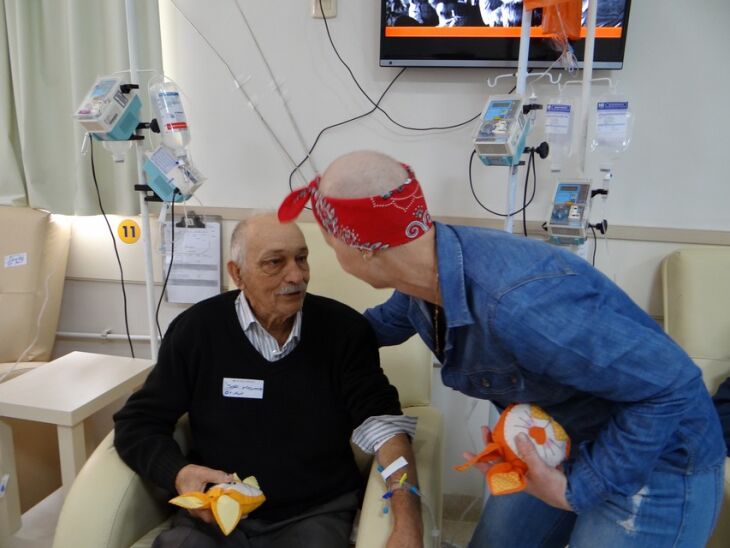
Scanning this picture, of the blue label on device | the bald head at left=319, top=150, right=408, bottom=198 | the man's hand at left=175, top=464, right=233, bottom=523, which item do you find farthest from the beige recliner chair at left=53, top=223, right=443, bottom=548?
the blue label on device

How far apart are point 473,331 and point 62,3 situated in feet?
6.68

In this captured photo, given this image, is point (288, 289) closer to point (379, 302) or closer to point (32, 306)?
point (379, 302)

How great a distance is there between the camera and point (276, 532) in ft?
4.09

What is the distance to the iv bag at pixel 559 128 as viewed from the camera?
166 cm

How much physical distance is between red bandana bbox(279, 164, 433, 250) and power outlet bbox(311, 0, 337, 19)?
1303 mm

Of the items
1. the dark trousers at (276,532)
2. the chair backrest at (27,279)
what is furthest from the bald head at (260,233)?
the chair backrest at (27,279)

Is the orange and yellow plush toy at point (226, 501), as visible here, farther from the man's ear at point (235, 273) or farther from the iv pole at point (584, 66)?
the iv pole at point (584, 66)

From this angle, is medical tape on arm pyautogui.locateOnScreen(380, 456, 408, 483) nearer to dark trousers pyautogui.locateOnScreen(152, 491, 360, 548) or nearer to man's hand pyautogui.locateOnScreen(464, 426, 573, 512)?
dark trousers pyautogui.locateOnScreen(152, 491, 360, 548)

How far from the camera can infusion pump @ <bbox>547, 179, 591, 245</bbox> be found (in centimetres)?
158

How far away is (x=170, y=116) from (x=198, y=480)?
105cm

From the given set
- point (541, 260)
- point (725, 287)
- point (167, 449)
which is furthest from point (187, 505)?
point (725, 287)

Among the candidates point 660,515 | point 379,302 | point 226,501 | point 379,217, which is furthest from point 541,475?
point 379,302

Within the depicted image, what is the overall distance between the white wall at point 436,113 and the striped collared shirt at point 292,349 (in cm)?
82

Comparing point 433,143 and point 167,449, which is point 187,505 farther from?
point 433,143
